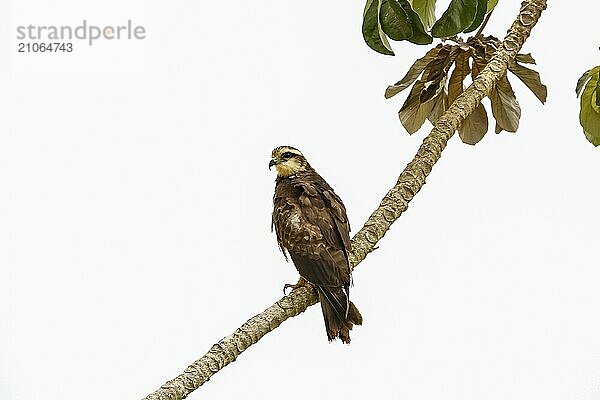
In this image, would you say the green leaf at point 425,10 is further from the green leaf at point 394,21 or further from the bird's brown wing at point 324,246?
the bird's brown wing at point 324,246

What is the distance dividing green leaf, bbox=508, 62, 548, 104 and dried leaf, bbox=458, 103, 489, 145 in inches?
5.0

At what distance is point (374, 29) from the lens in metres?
1.51

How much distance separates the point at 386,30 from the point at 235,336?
71cm

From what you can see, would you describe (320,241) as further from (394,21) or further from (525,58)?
(525,58)

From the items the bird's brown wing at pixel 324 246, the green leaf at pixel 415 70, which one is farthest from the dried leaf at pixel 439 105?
the bird's brown wing at pixel 324 246

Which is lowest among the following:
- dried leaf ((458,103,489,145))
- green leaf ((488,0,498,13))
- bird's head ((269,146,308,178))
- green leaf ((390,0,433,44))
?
bird's head ((269,146,308,178))

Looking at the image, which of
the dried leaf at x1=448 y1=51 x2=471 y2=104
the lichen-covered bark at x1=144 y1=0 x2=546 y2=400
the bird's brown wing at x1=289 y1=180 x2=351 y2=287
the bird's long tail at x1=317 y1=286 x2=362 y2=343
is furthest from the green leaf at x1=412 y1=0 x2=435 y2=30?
the bird's long tail at x1=317 y1=286 x2=362 y2=343

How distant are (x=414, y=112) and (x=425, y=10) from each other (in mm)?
333

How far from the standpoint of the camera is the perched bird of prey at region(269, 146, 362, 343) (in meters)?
1.24

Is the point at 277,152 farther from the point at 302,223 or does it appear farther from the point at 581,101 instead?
the point at 581,101

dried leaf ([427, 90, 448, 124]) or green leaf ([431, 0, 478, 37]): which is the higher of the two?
dried leaf ([427, 90, 448, 124])

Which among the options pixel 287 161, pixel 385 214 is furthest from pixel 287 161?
pixel 385 214

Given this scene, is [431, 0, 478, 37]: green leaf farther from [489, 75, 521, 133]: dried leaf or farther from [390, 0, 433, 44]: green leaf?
[489, 75, 521, 133]: dried leaf

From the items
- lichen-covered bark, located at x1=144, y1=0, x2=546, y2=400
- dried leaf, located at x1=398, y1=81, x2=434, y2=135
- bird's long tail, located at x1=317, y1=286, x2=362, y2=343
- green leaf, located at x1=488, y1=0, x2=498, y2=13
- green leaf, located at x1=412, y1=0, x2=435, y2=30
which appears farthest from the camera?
dried leaf, located at x1=398, y1=81, x2=434, y2=135
